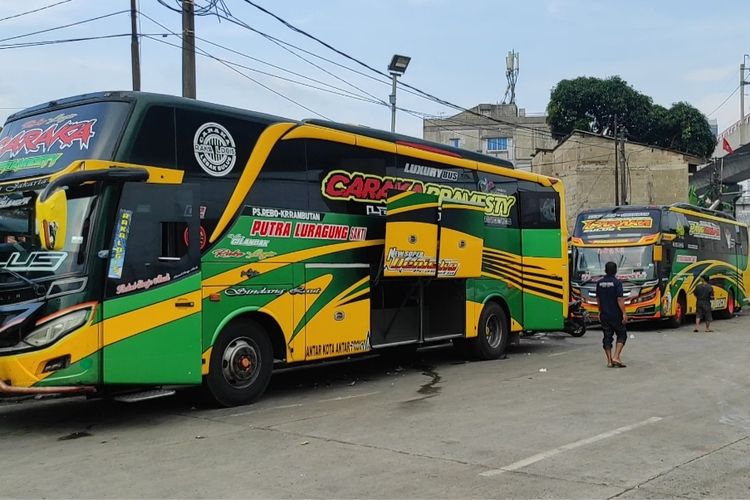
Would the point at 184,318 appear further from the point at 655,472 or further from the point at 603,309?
the point at 603,309

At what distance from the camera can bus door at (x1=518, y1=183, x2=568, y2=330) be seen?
1457cm

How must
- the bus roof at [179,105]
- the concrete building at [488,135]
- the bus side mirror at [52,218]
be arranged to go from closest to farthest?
the bus side mirror at [52,218], the bus roof at [179,105], the concrete building at [488,135]

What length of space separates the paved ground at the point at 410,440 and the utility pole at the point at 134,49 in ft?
32.1

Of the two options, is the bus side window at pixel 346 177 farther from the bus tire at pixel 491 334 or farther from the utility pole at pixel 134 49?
the utility pole at pixel 134 49

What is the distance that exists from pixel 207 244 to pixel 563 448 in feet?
14.7

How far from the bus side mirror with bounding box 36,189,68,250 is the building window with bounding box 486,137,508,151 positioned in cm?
6302

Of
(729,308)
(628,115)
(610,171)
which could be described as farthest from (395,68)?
(628,115)

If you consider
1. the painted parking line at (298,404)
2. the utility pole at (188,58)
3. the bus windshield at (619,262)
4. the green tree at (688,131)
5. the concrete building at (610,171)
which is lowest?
the painted parking line at (298,404)

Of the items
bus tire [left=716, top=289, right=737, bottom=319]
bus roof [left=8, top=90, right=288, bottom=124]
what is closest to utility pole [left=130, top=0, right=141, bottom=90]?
bus roof [left=8, top=90, right=288, bottom=124]

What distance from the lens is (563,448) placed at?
264 inches

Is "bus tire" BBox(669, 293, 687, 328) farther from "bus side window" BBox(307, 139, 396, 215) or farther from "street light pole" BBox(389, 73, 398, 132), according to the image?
"bus side window" BBox(307, 139, 396, 215)

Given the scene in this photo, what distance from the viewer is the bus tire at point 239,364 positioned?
28.3ft

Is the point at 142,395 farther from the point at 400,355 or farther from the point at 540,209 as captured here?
the point at 540,209

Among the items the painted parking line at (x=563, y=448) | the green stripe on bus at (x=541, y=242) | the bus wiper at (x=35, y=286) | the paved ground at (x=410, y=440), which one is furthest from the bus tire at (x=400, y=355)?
the bus wiper at (x=35, y=286)
